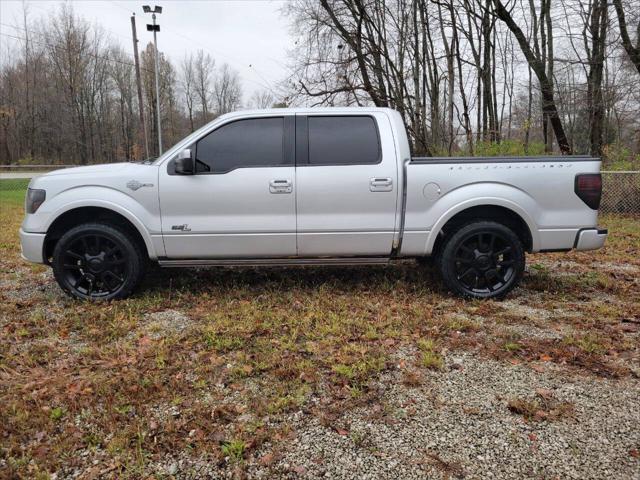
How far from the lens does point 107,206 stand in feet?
14.2

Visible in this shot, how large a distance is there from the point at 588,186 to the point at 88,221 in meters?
5.03

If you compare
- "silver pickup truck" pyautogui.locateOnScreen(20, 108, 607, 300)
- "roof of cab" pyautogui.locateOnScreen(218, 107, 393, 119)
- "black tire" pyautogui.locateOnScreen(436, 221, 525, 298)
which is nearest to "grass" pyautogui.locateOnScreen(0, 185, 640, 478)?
"black tire" pyautogui.locateOnScreen(436, 221, 525, 298)

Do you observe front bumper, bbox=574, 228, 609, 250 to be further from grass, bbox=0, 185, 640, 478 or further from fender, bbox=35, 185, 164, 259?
fender, bbox=35, 185, 164, 259

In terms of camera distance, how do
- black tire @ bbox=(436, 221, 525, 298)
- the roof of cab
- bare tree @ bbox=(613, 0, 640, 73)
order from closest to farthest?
1. black tire @ bbox=(436, 221, 525, 298)
2. the roof of cab
3. bare tree @ bbox=(613, 0, 640, 73)

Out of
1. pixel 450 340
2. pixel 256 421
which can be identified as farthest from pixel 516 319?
pixel 256 421

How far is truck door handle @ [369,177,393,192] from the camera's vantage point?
435cm

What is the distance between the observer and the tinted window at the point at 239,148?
4410 millimetres

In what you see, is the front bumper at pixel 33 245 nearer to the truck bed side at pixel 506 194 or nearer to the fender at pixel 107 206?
the fender at pixel 107 206

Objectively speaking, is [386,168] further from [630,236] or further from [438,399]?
Result: [630,236]

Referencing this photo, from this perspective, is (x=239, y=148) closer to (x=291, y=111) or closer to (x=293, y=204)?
(x=291, y=111)

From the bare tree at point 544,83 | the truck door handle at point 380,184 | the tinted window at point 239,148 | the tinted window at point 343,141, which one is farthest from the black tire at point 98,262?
the bare tree at point 544,83

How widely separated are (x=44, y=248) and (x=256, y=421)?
3196 mm

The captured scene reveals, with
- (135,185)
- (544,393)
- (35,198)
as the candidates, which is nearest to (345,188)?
(135,185)

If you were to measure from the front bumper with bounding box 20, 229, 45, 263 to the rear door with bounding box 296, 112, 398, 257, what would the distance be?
258 centimetres
